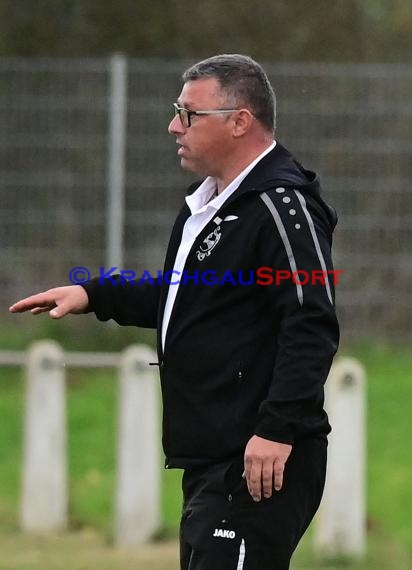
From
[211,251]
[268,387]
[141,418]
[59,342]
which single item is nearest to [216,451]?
[268,387]

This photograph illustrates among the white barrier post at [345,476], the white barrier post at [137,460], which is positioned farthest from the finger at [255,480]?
the white barrier post at [137,460]

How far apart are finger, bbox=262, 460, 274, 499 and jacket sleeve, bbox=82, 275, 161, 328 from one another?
82 centimetres

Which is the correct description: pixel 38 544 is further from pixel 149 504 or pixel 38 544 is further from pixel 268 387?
pixel 268 387

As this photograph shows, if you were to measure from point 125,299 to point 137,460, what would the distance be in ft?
8.65

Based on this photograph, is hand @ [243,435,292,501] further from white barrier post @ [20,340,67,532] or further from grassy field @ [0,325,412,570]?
white barrier post @ [20,340,67,532]

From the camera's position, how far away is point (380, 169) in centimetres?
1045

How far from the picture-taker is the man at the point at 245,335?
3.97 m

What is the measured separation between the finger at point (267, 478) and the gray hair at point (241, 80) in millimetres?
944

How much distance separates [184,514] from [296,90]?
6449 millimetres

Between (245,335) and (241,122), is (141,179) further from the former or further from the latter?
(245,335)

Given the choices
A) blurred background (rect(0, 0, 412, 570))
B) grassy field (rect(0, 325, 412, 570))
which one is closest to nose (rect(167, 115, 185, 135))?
grassy field (rect(0, 325, 412, 570))

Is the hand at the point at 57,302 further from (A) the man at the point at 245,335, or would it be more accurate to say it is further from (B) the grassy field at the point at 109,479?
(B) the grassy field at the point at 109,479

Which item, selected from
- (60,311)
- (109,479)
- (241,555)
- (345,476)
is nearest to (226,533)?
(241,555)

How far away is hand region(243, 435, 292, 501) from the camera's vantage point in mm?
3932
